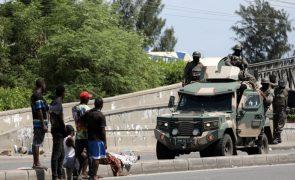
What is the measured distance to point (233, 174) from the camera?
17203 mm

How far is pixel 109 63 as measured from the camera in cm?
3659

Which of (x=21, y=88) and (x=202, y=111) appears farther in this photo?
(x=21, y=88)

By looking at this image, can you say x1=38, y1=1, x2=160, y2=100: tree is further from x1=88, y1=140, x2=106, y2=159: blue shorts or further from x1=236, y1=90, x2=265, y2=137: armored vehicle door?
x1=88, y1=140, x2=106, y2=159: blue shorts

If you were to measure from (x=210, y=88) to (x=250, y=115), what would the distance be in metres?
1.38

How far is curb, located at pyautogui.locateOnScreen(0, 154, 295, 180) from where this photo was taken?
48.2ft

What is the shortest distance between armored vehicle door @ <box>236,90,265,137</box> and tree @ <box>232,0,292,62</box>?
283ft

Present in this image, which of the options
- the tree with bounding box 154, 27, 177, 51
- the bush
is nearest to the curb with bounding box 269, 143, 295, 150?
the bush

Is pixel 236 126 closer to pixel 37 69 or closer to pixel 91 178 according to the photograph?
pixel 91 178

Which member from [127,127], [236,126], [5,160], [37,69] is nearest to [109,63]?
[37,69]

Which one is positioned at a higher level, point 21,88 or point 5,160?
point 21,88

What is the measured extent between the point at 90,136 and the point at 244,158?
6.15 meters

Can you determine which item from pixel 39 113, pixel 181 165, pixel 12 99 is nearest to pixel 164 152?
pixel 181 165

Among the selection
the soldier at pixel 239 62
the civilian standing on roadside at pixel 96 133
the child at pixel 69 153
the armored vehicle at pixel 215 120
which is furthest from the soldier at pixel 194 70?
the civilian standing on roadside at pixel 96 133

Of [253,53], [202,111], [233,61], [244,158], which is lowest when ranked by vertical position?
[244,158]
